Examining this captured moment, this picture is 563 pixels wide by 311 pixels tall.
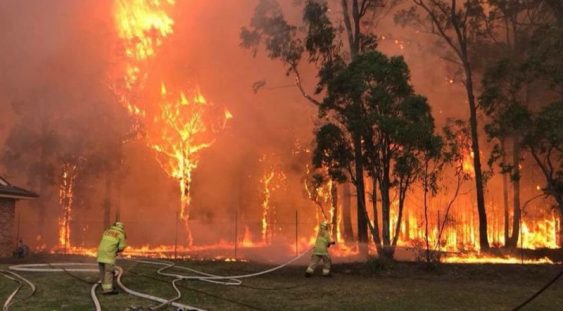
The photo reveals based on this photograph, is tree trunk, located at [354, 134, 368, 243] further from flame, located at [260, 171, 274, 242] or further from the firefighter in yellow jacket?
flame, located at [260, 171, 274, 242]

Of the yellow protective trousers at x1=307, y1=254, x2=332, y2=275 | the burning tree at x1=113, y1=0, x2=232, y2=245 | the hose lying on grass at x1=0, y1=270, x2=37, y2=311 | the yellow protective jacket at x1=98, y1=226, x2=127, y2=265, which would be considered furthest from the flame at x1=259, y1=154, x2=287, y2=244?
the yellow protective jacket at x1=98, y1=226, x2=127, y2=265

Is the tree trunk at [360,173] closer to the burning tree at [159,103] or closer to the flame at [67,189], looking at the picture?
the burning tree at [159,103]

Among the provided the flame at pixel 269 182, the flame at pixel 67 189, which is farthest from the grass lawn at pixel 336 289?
the flame at pixel 269 182

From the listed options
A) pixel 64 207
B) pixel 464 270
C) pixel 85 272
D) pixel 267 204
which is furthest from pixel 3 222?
pixel 267 204

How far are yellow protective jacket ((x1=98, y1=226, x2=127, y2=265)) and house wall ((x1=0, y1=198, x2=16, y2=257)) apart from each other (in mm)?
13528

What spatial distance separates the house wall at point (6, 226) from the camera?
23688 millimetres

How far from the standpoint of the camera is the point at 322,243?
17.8 m

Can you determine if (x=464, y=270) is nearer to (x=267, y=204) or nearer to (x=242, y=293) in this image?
(x=242, y=293)

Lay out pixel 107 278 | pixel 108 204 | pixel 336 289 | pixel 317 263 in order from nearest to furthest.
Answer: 1. pixel 107 278
2. pixel 336 289
3. pixel 317 263
4. pixel 108 204

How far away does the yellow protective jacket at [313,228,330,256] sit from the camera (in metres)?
17.8

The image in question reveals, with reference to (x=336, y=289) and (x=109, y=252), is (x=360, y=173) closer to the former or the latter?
(x=336, y=289)

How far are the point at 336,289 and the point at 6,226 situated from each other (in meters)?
16.1

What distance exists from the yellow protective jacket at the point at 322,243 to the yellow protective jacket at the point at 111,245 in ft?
23.1

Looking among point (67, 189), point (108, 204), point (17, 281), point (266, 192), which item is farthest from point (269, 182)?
point (17, 281)
